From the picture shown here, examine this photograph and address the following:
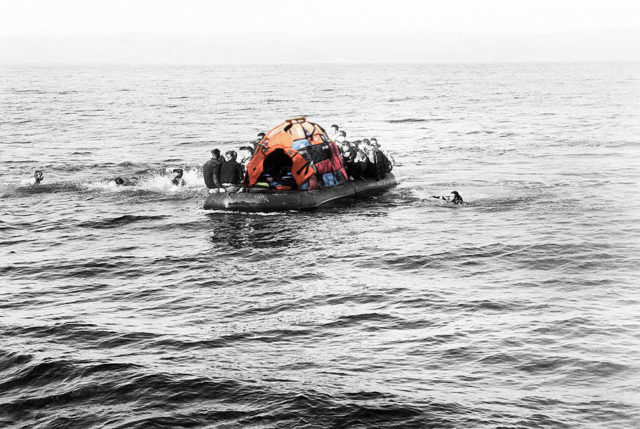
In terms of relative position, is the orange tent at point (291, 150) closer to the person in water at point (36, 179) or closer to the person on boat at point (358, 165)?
the person on boat at point (358, 165)

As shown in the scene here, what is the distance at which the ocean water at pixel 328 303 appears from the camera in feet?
39.4

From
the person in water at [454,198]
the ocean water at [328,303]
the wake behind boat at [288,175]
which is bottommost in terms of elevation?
the ocean water at [328,303]

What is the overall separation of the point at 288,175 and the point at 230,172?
2171 millimetres

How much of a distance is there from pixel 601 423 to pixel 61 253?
1527cm

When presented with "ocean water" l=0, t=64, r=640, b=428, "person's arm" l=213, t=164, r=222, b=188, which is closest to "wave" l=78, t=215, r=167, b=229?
"ocean water" l=0, t=64, r=640, b=428

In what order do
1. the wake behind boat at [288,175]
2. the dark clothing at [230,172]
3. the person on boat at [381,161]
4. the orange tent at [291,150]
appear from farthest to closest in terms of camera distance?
the person on boat at [381,161] < the dark clothing at [230,172] < the orange tent at [291,150] < the wake behind boat at [288,175]

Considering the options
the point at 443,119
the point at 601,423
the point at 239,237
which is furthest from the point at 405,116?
the point at 601,423

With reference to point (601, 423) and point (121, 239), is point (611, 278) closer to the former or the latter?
point (601, 423)

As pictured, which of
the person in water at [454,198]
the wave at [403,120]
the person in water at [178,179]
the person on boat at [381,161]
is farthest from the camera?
the wave at [403,120]

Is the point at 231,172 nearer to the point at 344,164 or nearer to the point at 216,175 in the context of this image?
the point at 216,175

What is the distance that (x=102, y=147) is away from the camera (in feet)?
152

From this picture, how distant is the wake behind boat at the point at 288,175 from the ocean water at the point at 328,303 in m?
0.67

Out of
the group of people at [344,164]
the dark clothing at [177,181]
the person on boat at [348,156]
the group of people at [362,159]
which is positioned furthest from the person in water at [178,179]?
the person on boat at [348,156]

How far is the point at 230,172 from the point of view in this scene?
26.8 m
